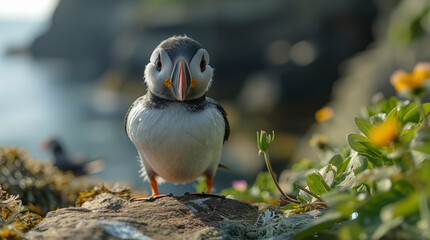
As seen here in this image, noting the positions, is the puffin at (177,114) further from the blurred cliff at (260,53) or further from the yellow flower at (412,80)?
the blurred cliff at (260,53)

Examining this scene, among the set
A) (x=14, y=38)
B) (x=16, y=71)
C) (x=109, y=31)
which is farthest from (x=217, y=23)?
(x=14, y=38)

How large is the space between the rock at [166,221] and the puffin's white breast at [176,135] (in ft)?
0.99

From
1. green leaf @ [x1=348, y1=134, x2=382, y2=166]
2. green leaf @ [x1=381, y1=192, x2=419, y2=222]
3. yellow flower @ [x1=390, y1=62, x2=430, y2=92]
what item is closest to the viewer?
green leaf @ [x1=381, y1=192, x2=419, y2=222]

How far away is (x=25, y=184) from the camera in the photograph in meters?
3.65

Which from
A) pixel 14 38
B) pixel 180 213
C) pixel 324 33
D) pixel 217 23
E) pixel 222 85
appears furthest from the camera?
pixel 14 38

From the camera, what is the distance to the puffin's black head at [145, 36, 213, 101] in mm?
3092

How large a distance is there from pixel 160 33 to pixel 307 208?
111ft

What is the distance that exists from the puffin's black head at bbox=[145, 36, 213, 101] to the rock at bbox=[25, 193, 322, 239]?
732mm

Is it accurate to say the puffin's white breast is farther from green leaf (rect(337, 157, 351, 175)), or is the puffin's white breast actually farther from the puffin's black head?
green leaf (rect(337, 157, 351, 175))

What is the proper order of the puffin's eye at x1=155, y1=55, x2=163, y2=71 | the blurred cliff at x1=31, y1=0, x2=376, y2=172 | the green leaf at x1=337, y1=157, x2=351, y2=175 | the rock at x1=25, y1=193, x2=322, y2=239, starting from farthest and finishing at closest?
the blurred cliff at x1=31, y1=0, x2=376, y2=172, the puffin's eye at x1=155, y1=55, x2=163, y2=71, the green leaf at x1=337, y1=157, x2=351, y2=175, the rock at x1=25, y1=193, x2=322, y2=239

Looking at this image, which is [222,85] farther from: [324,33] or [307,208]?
[307,208]

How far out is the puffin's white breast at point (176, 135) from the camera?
317cm

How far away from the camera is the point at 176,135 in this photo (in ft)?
10.4

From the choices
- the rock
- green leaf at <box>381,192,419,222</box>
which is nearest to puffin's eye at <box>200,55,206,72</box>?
the rock
